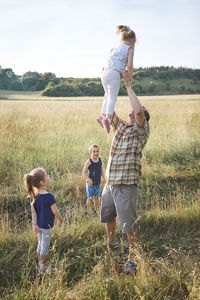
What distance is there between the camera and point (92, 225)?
11.8ft

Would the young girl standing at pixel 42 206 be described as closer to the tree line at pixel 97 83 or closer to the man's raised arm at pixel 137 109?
the man's raised arm at pixel 137 109

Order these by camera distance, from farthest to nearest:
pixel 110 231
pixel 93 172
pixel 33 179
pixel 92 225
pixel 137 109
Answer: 1. pixel 93 172
2. pixel 92 225
3. pixel 110 231
4. pixel 33 179
5. pixel 137 109

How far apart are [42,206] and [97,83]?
60.6 meters

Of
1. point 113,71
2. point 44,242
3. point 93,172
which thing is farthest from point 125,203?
point 93,172

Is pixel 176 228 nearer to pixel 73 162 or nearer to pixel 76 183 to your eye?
pixel 76 183

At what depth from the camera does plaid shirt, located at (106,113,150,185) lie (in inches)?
109

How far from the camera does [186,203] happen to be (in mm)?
4512

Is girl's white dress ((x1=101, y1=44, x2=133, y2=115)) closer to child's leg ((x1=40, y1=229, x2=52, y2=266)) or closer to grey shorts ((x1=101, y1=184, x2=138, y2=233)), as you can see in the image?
grey shorts ((x1=101, y1=184, x2=138, y2=233))

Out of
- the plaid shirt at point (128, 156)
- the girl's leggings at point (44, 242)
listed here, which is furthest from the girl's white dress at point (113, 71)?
the girl's leggings at point (44, 242)

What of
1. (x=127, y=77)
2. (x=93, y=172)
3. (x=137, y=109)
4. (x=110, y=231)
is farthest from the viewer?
(x=93, y=172)

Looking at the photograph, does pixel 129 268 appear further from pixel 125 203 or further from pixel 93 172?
pixel 93 172

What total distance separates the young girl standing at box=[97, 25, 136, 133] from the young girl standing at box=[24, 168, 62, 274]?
838 millimetres

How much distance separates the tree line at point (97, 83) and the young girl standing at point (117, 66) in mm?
47603

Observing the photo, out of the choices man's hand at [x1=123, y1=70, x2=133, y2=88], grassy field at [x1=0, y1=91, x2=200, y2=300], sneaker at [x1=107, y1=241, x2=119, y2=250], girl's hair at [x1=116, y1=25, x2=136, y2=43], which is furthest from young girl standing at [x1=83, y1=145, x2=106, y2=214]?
girl's hair at [x1=116, y1=25, x2=136, y2=43]
